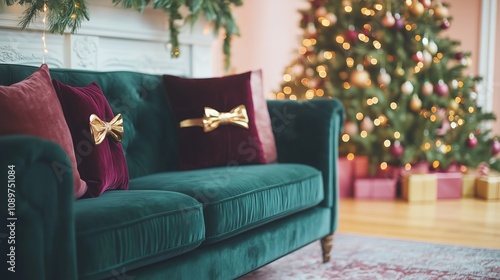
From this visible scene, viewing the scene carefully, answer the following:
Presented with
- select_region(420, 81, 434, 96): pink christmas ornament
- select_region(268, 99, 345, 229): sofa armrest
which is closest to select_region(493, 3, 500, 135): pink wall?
select_region(420, 81, 434, 96): pink christmas ornament

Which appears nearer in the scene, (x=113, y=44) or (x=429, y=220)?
(x=113, y=44)

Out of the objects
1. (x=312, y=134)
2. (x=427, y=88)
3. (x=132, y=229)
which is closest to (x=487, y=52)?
(x=427, y=88)

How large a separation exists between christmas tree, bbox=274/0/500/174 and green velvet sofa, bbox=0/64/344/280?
144 cm

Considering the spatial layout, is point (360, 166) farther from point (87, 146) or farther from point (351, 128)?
point (87, 146)

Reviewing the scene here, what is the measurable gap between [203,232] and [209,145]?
70 centimetres

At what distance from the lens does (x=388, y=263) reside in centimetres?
270

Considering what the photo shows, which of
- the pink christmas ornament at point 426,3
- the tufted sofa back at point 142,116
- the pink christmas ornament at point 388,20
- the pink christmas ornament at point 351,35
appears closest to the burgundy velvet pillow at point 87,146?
Result: the tufted sofa back at point 142,116

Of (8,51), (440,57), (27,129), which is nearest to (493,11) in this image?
(440,57)

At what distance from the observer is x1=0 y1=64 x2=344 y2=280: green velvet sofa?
1.39 meters

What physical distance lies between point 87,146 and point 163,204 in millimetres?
337

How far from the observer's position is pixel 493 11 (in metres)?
5.08

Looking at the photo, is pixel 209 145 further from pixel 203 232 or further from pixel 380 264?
pixel 380 264

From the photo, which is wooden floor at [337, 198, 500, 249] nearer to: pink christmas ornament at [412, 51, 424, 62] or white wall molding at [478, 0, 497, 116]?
pink christmas ornament at [412, 51, 424, 62]

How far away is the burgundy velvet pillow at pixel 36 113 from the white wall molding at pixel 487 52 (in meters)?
4.13
